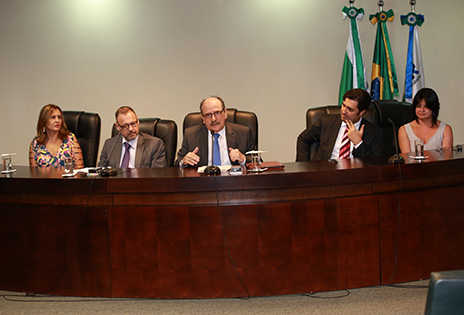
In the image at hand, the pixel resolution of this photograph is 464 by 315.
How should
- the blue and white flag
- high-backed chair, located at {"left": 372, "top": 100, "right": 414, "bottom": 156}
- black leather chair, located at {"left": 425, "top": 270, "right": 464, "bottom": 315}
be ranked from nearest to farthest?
black leather chair, located at {"left": 425, "top": 270, "right": 464, "bottom": 315}, high-backed chair, located at {"left": 372, "top": 100, "right": 414, "bottom": 156}, the blue and white flag

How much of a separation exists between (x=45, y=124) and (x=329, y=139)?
7.16 feet

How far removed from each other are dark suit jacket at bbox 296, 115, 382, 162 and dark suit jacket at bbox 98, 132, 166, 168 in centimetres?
106

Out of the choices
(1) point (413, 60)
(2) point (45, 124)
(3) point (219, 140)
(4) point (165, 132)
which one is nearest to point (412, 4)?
(1) point (413, 60)

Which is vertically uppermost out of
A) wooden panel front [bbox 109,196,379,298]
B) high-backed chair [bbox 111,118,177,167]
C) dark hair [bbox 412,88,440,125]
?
dark hair [bbox 412,88,440,125]

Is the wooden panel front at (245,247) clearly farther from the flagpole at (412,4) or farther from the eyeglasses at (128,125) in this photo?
the flagpole at (412,4)

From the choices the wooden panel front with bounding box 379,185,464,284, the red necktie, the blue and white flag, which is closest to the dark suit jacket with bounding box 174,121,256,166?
the red necktie

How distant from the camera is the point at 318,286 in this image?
287 cm

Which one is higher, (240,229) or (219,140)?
(219,140)

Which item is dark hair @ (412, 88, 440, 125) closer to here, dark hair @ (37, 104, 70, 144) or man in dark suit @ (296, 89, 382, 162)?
man in dark suit @ (296, 89, 382, 162)

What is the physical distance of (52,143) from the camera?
415cm

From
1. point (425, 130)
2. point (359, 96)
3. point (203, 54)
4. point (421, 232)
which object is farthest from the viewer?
point (203, 54)

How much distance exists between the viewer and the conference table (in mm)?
2807

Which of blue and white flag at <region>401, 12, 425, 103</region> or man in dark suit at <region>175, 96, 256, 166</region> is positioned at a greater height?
blue and white flag at <region>401, 12, 425, 103</region>

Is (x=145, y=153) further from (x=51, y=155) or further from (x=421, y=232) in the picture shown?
(x=421, y=232)
